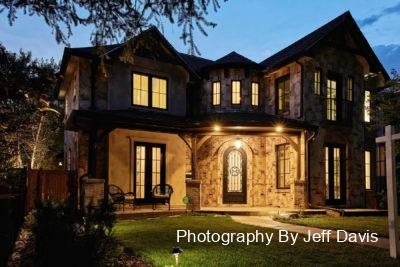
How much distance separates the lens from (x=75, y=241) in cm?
440

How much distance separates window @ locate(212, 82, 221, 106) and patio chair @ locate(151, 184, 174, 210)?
4.45m

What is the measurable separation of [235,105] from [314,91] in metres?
3.34

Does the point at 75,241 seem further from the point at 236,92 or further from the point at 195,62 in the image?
the point at 195,62

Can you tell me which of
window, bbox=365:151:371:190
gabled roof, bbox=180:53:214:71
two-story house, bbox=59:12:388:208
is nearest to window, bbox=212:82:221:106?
two-story house, bbox=59:12:388:208

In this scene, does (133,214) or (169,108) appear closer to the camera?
(133,214)

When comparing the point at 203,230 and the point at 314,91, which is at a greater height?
the point at 314,91

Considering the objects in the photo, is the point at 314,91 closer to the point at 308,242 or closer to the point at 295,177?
the point at 295,177

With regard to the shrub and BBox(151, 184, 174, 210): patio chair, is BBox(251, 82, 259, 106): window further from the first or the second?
the shrub

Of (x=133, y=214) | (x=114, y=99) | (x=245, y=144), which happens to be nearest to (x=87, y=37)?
(x=133, y=214)

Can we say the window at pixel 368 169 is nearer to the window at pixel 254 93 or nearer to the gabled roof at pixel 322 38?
the gabled roof at pixel 322 38

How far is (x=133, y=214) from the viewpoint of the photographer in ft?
44.8

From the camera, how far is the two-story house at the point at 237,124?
15414mm

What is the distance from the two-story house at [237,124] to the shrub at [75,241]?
9.21 m

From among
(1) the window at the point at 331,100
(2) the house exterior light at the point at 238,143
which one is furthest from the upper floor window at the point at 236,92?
(1) the window at the point at 331,100
